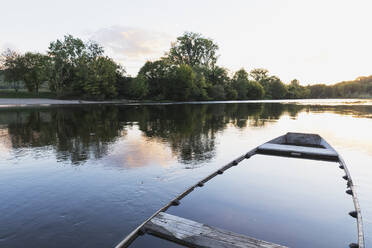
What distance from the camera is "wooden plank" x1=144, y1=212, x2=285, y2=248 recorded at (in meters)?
5.73

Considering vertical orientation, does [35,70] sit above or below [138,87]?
above

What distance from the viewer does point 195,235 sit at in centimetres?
609

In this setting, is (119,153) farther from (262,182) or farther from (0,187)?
(262,182)

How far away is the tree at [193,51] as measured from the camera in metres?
122

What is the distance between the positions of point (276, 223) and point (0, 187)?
1067 cm

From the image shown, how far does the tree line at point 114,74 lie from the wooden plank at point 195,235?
8909cm

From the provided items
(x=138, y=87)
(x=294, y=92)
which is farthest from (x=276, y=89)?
(x=138, y=87)

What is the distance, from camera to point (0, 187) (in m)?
10.1

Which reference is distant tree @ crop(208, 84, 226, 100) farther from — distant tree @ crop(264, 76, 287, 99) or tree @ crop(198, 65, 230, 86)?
distant tree @ crop(264, 76, 287, 99)

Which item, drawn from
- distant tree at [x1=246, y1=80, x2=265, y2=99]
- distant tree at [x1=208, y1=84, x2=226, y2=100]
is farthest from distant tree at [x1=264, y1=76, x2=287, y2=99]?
distant tree at [x1=208, y1=84, x2=226, y2=100]

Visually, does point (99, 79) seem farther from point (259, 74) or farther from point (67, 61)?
point (259, 74)

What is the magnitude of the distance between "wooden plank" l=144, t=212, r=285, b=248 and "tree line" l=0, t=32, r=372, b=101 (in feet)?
292

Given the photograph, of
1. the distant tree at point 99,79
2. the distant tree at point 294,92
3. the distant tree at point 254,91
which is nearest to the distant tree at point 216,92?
the distant tree at point 254,91

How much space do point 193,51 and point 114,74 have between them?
48.1m
